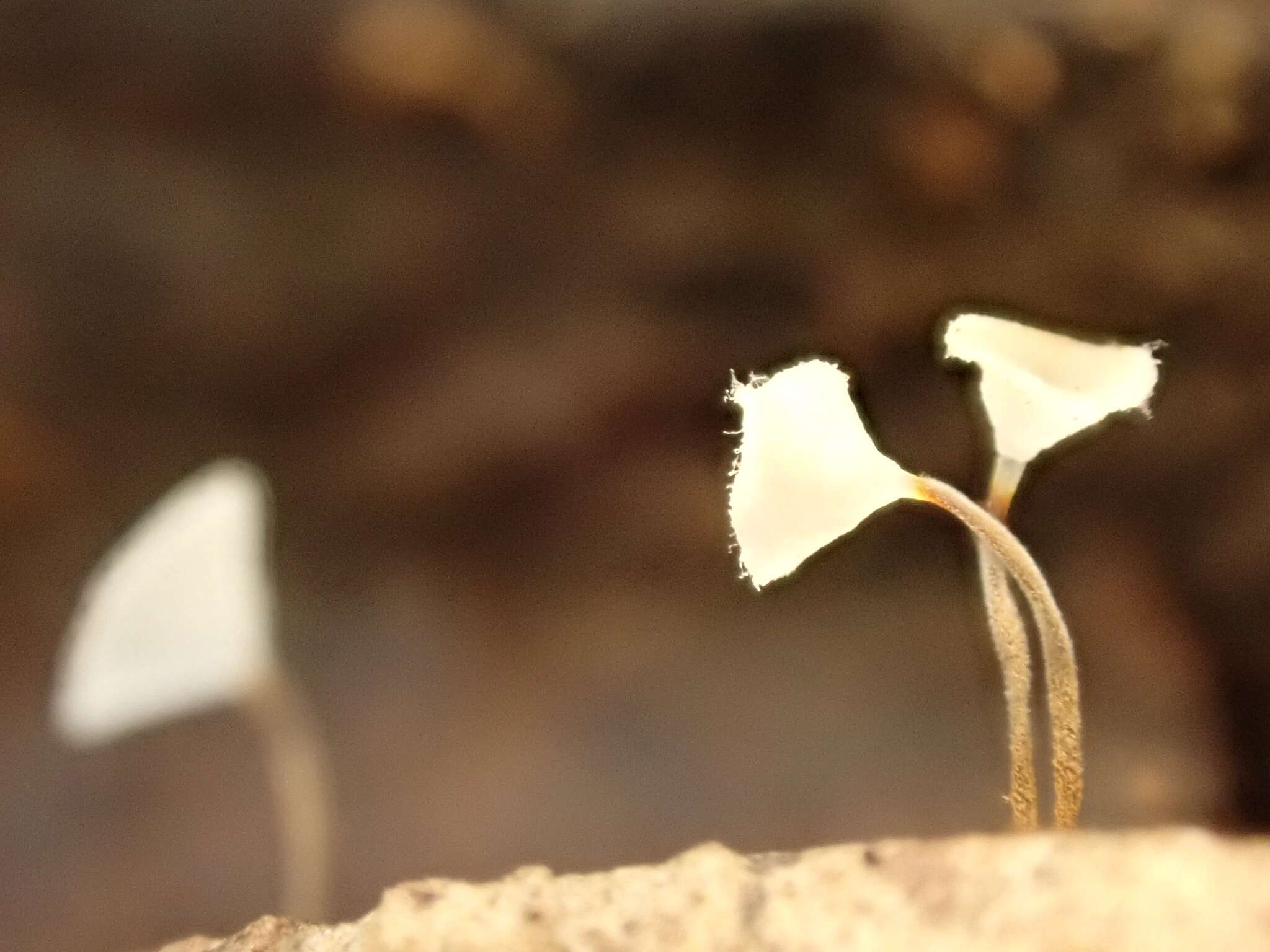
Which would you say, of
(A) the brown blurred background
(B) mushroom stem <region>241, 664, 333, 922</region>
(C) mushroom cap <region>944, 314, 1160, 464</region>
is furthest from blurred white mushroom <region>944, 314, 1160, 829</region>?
(B) mushroom stem <region>241, 664, 333, 922</region>

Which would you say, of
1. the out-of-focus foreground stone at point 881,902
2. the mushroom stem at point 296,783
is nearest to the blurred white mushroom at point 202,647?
the mushroom stem at point 296,783

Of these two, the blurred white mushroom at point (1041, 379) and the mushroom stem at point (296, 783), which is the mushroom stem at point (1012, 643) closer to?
the blurred white mushroom at point (1041, 379)

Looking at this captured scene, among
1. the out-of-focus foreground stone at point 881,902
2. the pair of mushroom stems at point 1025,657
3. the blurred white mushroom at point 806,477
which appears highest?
the blurred white mushroom at point 806,477

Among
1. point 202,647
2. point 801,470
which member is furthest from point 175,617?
point 801,470

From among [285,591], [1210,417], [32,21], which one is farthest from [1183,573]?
[32,21]

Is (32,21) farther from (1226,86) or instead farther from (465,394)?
(1226,86)

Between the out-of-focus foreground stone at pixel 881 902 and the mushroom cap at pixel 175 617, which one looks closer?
the out-of-focus foreground stone at pixel 881 902
